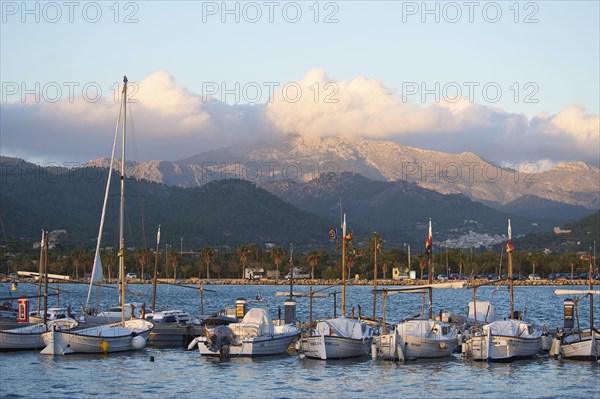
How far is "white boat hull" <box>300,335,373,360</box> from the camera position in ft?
228

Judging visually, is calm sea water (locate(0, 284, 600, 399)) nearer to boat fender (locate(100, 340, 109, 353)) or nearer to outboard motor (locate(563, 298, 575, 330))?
boat fender (locate(100, 340, 109, 353))

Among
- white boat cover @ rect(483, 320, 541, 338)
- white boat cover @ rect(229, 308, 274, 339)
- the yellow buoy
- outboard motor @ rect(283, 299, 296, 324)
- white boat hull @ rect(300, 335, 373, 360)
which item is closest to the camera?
white boat hull @ rect(300, 335, 373, 360)

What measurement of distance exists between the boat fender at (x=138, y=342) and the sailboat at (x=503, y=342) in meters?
22.3

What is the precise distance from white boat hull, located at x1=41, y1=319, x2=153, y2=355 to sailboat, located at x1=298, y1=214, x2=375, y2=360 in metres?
11.7

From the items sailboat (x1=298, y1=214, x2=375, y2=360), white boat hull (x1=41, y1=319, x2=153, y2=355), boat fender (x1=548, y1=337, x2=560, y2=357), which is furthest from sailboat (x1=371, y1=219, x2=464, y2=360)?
white boat hull (x1=41, y1=319, x2=153, y2=355)

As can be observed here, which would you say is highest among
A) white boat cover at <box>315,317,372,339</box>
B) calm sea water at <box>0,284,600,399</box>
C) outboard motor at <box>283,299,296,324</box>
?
→ outboard motor at <box>283,299,296,324</box>

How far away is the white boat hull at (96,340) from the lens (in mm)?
70125

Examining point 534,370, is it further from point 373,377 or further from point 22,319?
point 22,319

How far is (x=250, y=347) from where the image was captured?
2773 inches

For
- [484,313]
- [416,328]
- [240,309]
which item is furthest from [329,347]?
[484,313]

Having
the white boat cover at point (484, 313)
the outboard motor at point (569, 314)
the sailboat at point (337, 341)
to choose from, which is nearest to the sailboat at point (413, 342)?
the sailboat at point (337, 341)

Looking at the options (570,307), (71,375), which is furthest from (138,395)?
(570,307)

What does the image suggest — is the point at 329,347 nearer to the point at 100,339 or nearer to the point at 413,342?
the point at 413,342

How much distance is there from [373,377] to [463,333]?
15.6m
